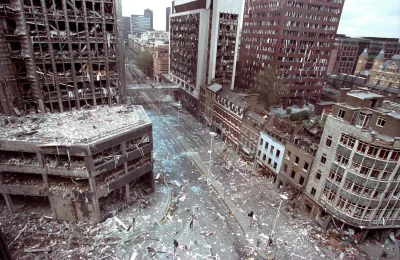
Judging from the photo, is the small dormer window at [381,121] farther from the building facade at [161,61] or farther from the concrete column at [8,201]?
the building facade at [161,61]

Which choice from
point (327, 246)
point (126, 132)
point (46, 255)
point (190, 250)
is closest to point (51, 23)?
point (126, 132)

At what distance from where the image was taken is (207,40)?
2645 inches

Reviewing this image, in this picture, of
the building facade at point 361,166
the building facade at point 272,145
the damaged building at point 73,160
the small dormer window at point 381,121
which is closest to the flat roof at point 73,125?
the damaged building at point 73,160

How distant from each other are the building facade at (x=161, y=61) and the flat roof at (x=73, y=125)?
251 feet

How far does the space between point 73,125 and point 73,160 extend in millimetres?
5205

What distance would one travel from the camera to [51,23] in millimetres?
33594

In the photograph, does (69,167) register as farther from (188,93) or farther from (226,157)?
(188,93)

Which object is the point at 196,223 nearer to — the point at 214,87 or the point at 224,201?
the point at 224,201

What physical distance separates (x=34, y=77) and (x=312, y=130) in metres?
43.5

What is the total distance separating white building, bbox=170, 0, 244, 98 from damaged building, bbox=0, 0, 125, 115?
33.2 metres

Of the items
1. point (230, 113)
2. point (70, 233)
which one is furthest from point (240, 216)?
point (230, 113)

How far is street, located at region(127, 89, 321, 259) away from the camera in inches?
1180

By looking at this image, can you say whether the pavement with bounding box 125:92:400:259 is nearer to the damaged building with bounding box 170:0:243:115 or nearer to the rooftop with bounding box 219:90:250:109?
the rooftop with bounding box 219:90:250:109

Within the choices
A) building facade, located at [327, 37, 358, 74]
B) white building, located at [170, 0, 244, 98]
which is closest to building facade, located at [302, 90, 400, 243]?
white building, located at [170, 0, 244, 98]
